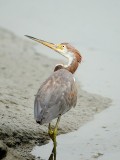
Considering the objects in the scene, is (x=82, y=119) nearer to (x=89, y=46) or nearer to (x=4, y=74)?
(x=4, y=74)

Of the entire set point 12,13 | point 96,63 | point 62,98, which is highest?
point 62,98

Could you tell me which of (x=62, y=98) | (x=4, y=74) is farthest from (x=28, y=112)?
(x=4, y=74)

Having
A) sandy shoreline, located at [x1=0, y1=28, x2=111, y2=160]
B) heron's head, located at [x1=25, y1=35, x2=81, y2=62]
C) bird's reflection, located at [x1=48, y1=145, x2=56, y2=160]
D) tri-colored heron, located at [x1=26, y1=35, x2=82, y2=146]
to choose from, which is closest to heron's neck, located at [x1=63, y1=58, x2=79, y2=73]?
heron's head, located at [x1=25, y1=35, x2=81, y2=62]

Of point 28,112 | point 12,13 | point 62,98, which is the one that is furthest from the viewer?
point 12,13

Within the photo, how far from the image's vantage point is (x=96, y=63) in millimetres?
11227

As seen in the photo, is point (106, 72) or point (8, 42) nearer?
point (106, 72)

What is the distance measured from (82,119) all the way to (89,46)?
13.0ft

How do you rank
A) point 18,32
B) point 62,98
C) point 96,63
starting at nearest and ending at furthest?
point 62,98 < point 96,63 < point 18,32

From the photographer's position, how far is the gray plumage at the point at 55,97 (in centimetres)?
670

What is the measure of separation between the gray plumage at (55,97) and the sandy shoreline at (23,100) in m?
0.60

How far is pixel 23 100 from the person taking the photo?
8844 mm

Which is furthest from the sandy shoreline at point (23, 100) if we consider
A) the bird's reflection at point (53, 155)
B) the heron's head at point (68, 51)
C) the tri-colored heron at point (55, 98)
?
the heron's head at point (68, 51)

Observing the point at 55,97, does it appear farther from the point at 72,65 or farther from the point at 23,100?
the point at 23,100

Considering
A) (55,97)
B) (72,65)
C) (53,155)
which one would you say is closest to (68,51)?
(72,65)
